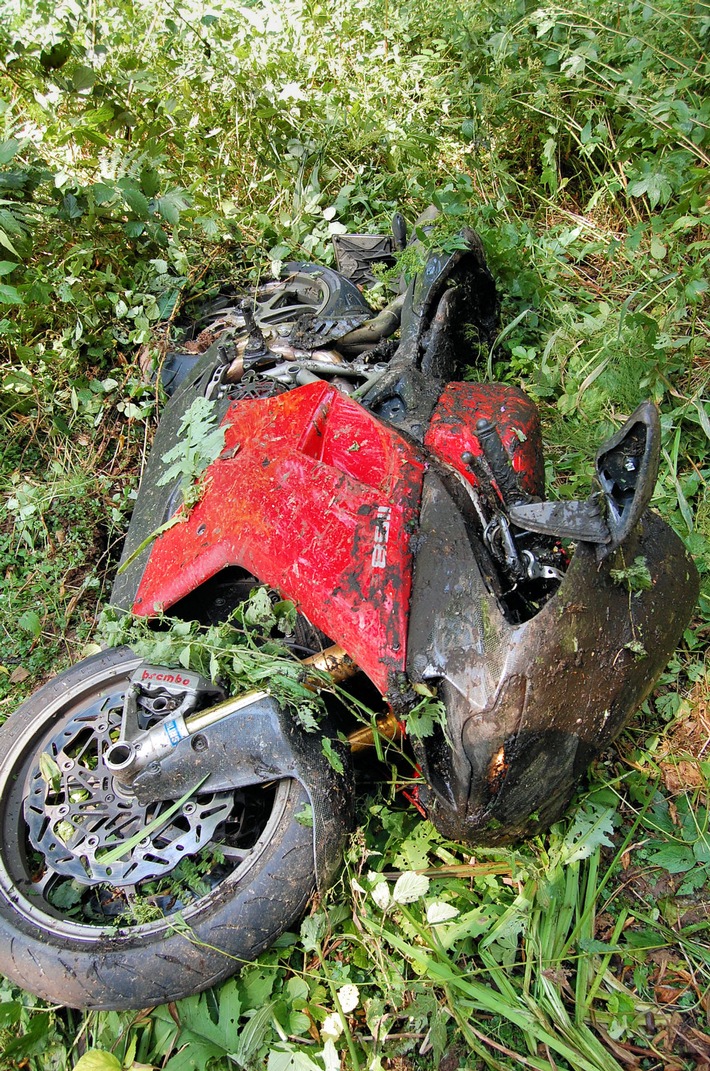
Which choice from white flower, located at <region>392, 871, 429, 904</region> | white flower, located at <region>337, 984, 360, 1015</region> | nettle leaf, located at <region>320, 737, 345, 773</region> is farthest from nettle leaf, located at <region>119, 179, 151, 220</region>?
white flower, located at <region>337, 984, 360, 1015</region>

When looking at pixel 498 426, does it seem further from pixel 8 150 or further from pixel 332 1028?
pixel 8 150

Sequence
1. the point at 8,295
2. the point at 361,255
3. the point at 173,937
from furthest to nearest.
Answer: the point at 361,255 < the point at 8,295 < the point at 173,937

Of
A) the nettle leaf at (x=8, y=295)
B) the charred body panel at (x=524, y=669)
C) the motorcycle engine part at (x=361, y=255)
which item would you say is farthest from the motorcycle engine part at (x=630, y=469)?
the nettle leaf at (x=8, y=295)

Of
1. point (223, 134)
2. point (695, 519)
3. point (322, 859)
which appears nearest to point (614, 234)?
point (695, 519)

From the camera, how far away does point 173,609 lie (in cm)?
274

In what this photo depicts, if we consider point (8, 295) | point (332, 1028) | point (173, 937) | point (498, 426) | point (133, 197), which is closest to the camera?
point (173, 937)

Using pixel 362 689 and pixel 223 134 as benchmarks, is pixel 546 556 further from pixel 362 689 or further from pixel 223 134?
pixel 223 134

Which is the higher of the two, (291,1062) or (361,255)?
(361,255)

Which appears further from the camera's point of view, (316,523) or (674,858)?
(674,858)

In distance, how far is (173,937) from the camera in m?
2.26

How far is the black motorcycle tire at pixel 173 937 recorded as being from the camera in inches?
88.6

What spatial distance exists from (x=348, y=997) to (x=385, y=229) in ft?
12.6

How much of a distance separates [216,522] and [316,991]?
150 cm

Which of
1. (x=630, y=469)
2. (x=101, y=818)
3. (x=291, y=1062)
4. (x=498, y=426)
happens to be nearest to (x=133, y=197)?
(x=498, y=426)
